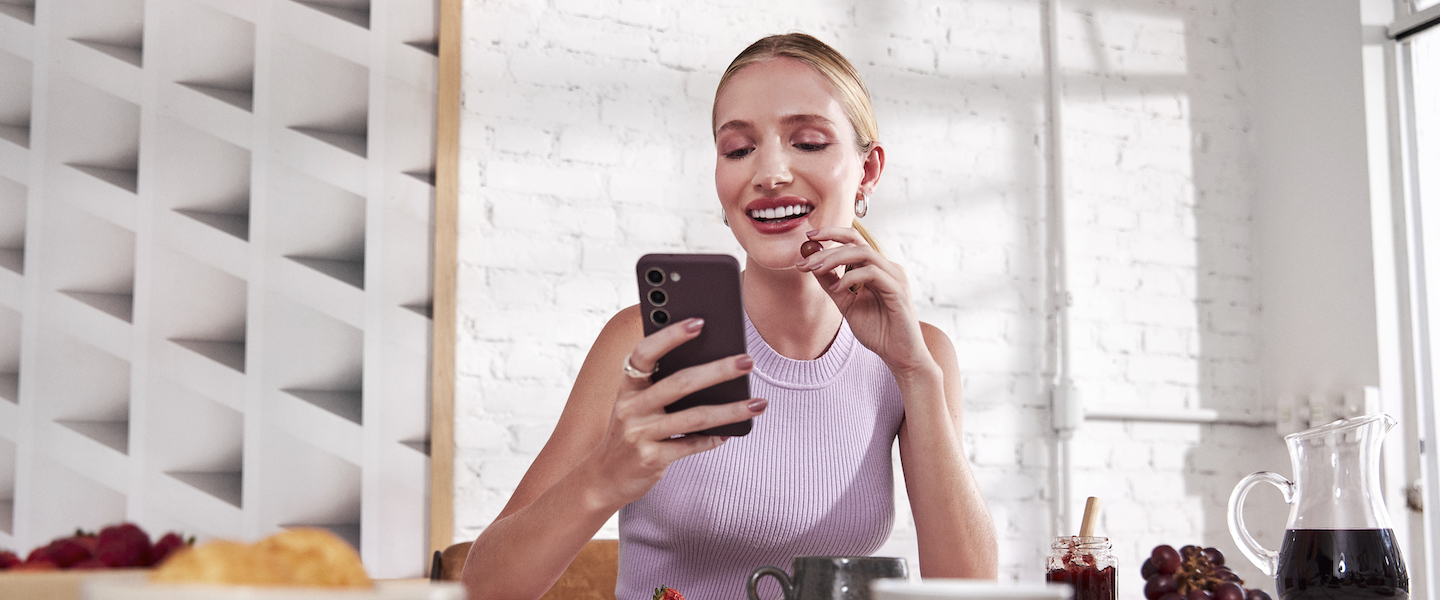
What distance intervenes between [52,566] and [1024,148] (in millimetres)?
2845

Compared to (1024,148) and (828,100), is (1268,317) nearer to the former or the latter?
(1024,148)

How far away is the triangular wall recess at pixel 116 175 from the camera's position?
6.91ft

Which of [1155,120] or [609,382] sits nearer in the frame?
[609,382]

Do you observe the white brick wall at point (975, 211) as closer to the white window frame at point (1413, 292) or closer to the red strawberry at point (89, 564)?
the white window frame at point (1413, 292)

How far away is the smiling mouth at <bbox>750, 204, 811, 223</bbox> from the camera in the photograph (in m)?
1.39

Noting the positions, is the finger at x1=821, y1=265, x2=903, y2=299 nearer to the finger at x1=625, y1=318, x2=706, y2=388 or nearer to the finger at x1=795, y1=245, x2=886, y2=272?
the finger at x1=795, y1=245, x2=886, y2=272

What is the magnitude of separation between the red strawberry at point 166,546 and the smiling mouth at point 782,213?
3.20 feet

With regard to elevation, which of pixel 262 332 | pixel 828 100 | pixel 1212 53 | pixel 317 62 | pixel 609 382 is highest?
pixel 1212 53

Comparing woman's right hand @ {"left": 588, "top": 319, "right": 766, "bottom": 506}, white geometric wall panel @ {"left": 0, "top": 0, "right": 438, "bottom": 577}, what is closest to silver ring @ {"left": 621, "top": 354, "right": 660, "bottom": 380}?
woman's right hand @ {"left": 588, "top": 319, "right": 766, "bottom": 506}

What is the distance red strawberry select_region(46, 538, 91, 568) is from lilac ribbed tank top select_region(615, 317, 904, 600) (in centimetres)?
93

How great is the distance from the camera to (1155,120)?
3.19m

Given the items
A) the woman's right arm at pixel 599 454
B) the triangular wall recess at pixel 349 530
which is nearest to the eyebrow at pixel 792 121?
the woman's right arm at pixel 599 454

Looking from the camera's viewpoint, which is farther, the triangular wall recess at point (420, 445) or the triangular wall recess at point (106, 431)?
the triangular wall recess at point (420, 445)

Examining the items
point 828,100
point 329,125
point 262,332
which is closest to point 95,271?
point 262,332
